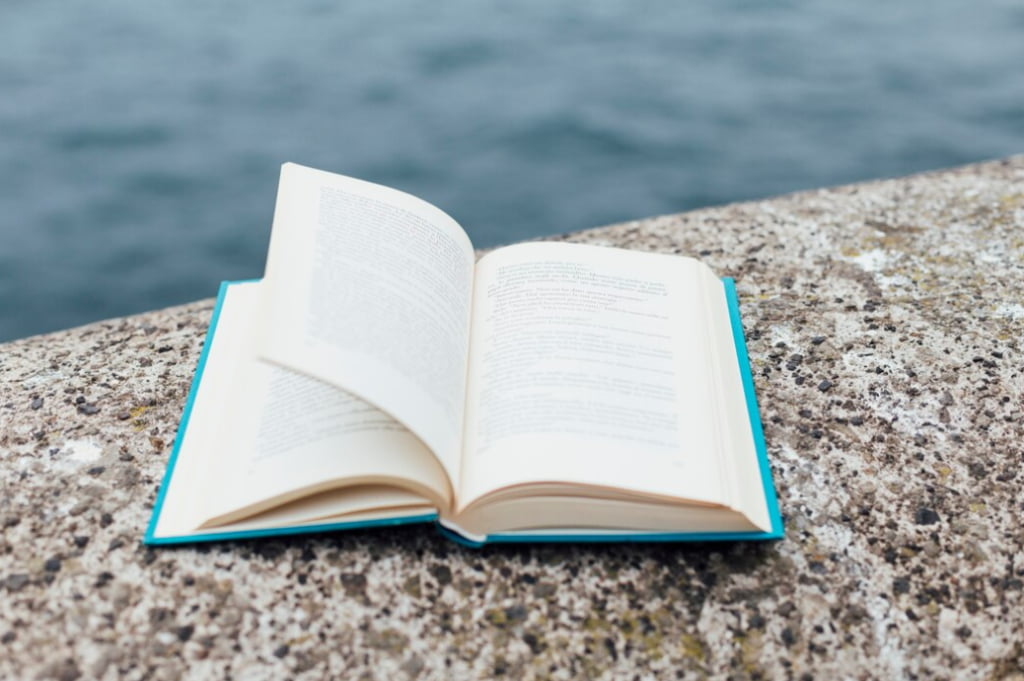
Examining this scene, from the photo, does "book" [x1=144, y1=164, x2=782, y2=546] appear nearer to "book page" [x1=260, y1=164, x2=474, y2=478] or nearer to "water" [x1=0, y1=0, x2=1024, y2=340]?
"book page" [x1=260, y1=164, x2=474, y2=478]

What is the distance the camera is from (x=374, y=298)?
3.00 feet

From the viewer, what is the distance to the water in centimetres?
253

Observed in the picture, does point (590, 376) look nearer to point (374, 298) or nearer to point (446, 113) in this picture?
point (374, 298)

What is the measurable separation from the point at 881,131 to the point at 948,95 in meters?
0.34

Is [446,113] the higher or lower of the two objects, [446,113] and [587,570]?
the lower

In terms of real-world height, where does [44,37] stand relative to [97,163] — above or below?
above

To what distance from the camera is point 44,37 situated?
10.3 ft

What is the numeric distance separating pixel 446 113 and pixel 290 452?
7.22 feet

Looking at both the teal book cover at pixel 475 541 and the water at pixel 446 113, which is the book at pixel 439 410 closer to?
the teal book cover at pixel 475 541

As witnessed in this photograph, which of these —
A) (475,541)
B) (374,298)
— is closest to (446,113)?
(374,298)

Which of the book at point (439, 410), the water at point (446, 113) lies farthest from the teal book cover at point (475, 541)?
the water at point (446, 113)

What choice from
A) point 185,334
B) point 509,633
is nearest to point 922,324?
point 509,633

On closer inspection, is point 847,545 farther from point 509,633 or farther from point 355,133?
point 355,133

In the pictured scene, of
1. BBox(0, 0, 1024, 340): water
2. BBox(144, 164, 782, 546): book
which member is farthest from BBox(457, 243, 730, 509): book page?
BBox(0, 0, 1024, 340): water
